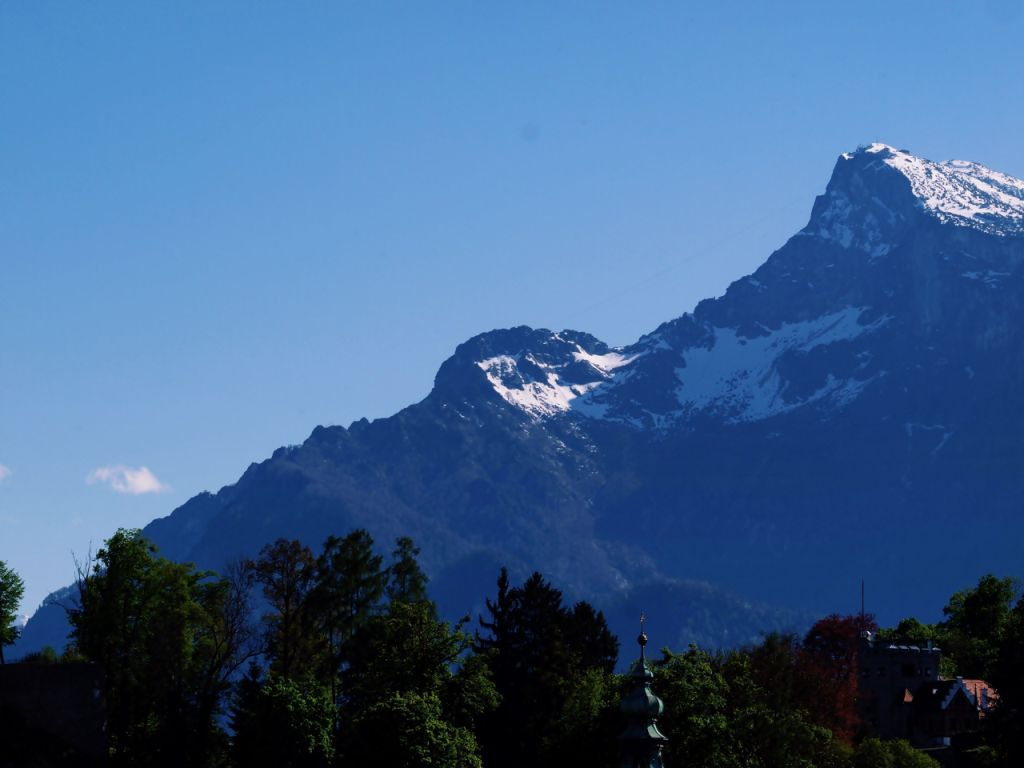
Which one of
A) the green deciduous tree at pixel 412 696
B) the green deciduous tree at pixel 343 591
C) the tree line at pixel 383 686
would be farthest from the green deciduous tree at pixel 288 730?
the green deciduous tree at pixel 343 591

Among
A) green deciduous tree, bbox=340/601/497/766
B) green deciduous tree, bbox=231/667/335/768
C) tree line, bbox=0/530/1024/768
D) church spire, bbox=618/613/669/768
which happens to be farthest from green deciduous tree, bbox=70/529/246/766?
church spire, bbox=618/613/669/768

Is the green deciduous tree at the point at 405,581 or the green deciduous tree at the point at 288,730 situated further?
the green deciduous tree at the point at 405,581

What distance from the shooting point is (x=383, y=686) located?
116 m

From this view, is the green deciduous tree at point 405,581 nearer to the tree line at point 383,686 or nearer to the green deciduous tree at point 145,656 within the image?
the tree line at point 383,686

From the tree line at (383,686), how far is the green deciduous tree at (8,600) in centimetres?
85

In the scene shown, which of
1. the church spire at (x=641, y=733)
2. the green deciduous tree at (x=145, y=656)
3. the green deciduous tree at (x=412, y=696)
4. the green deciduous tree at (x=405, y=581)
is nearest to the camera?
the church spire at (x=641, y=733)

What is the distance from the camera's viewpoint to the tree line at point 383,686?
11144 centimetres

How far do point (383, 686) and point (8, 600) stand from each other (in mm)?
29328

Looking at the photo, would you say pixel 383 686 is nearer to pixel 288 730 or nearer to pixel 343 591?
pixel 288 730

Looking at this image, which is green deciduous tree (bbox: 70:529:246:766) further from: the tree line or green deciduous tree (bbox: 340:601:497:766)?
green deciduous tree (bbox: 340:601:497:766)

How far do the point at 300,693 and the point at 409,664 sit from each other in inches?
273

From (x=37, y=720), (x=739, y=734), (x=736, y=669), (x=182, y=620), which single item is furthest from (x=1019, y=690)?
(x=37, y=720)

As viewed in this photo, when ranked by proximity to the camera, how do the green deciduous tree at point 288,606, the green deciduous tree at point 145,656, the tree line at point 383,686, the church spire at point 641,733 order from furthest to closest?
the green deciduous tree at point 288,606, the green deciduous tree at point 145,656, the tree line at point 383,686, the church spire at point 641,733

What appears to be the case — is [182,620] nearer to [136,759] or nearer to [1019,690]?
[136,759]
